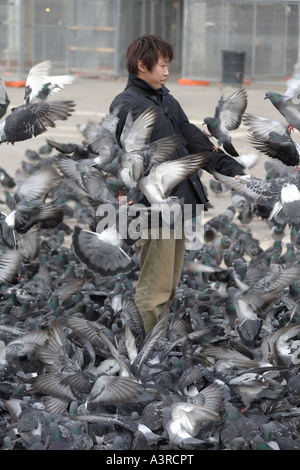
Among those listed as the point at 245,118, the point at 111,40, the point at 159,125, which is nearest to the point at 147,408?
the point at 159,125

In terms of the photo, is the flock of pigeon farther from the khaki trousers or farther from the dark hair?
the dark hair

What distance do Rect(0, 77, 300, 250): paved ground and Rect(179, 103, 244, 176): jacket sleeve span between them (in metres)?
2.13

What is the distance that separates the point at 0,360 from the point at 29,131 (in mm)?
1255

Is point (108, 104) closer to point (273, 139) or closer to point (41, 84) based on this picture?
point (41, 84)

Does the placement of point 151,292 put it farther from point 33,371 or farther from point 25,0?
point 25,0

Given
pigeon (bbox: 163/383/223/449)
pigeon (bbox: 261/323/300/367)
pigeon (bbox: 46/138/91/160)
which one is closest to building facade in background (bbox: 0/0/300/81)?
pigeon (bbox: 46/138/91/160)

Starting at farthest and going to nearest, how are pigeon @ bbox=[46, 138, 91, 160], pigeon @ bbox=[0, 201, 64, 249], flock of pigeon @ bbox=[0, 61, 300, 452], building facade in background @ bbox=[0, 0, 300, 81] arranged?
building facade in background @ bbox=[0, 0, 300, 81]
pigeon @ bbox=[46, 138, 91, 160]
pigeon @ bbox=[0, 201, 64, 249]
flock of pigeon @ bbox=[0, 61, 300, 452]

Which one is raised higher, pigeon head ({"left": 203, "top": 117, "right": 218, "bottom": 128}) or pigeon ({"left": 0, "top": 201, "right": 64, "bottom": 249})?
pigeon head ({"left": 203, "top": 117, "right": 218, "bottom": 128})

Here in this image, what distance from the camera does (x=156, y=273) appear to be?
4.76 metres

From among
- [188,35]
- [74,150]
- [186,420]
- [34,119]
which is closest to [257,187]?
[34,119]

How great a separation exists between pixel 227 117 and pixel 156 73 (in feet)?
2.82

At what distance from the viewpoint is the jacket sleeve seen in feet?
16.1

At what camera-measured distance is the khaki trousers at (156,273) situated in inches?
185

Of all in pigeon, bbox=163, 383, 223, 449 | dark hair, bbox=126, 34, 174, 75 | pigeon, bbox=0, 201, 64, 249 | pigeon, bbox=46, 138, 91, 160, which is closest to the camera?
pigeon, bbox=163, 383, 223, 449
